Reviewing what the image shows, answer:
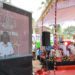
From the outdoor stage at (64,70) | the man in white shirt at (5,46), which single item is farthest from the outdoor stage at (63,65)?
the man in white shirt at (5,46)

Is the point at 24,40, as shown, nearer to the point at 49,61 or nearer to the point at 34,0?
the point at 49,61

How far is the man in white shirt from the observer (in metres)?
1.87

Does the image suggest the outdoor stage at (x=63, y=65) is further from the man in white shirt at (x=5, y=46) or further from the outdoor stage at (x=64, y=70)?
the man in white shirt at (x=5, y=46)

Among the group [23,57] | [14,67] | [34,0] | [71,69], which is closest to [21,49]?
[23,57]

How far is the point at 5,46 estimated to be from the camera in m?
1.92

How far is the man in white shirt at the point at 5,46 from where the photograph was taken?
73.6 inches

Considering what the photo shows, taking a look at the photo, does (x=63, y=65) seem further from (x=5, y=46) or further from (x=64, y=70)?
(x=5, y=46)

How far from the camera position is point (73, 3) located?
22.2ft

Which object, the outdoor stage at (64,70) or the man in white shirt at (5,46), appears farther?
the outdoor stage at (64,70)

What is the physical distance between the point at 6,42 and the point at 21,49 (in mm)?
238

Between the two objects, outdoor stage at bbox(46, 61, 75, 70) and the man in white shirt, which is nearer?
the man in white shirt

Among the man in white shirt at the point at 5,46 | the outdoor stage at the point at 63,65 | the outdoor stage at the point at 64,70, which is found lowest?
the outdoor stage at the point at 64,70

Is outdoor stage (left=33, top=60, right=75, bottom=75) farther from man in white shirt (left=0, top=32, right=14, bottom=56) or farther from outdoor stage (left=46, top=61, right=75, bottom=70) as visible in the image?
man in white shirt (left=0, top=32, right=14, bottom=56)

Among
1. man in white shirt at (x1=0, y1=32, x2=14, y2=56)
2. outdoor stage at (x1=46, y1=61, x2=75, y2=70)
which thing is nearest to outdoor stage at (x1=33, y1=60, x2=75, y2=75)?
outdoor stage at (x1=46, y1=61, x2=75, y2=70)
